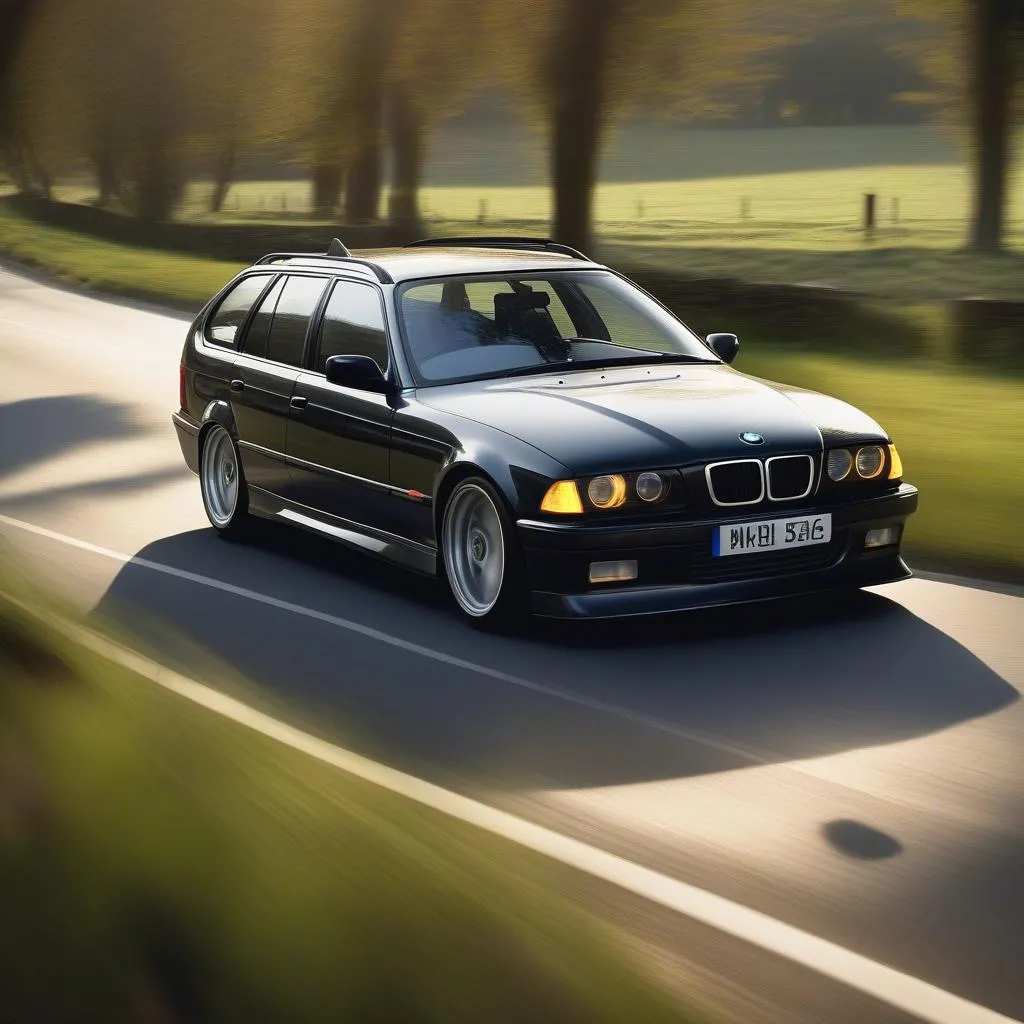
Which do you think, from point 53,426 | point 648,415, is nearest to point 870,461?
point 648,415

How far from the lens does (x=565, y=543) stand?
24.2 feet

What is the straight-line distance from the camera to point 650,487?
739 cm

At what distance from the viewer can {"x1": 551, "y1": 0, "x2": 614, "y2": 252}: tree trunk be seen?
83.0 ft

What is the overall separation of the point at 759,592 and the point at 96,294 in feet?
82.4

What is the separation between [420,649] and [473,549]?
0.70m

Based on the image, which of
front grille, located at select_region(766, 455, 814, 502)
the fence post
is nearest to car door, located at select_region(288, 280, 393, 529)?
front grille, located at select_region(766, 455, 814, 502)

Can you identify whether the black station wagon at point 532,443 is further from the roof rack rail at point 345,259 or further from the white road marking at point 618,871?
the white road marking at point 618,871

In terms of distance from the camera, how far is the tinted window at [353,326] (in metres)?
8.93

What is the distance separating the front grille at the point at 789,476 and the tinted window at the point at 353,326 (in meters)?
2.10

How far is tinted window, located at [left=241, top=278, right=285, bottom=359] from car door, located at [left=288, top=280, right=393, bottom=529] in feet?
2.13

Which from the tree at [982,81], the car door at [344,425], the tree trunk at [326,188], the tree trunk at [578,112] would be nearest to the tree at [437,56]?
the tree trunk at [578,112]

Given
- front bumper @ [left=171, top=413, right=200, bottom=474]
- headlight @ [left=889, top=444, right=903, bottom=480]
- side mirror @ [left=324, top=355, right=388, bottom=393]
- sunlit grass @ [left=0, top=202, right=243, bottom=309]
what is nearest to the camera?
headlight @ [left=889, top=444, right=903, bottom=480]

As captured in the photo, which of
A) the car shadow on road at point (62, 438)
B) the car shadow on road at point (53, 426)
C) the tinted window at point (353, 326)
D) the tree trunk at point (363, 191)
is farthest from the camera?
the tree trunk at point (363, 191)

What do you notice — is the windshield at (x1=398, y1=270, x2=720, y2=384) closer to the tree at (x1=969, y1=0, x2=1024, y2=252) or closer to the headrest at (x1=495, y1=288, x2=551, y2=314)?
the headrest at (x1=495, y1=288, x2=551, y2=314)
